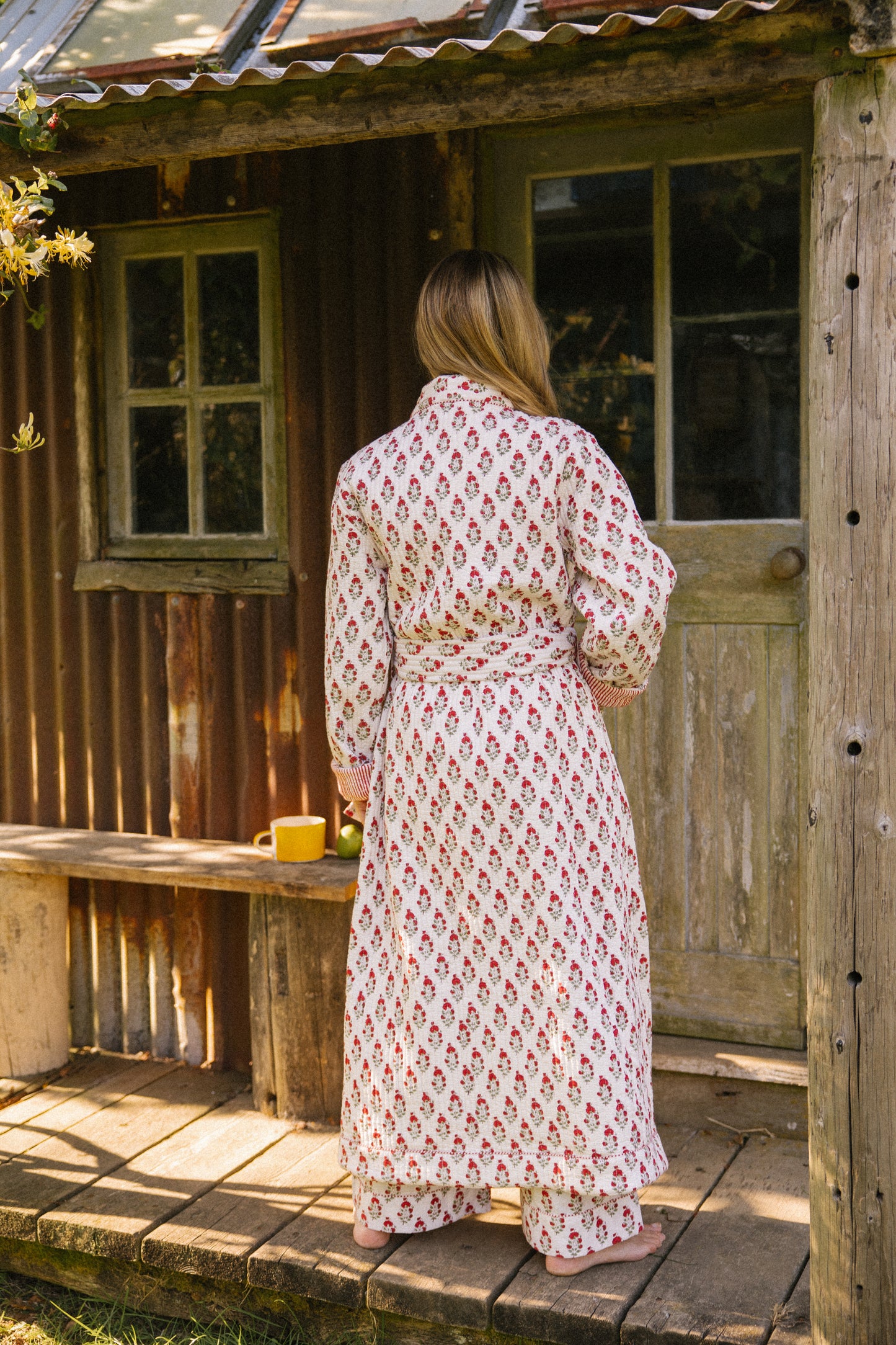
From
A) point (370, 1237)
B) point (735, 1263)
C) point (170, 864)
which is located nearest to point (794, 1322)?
point (735, 1263)

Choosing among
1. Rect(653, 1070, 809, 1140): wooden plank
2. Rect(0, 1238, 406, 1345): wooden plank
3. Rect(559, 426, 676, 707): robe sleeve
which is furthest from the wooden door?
Rect(0, 1238, 406, 1345): wooden plank

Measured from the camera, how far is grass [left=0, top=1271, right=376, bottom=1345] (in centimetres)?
322

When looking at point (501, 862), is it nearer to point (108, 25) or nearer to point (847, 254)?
point (847, 254)

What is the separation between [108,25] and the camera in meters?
3.81

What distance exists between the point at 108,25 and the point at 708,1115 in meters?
3.51

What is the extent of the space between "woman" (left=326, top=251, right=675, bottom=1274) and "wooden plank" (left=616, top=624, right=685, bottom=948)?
0.89m

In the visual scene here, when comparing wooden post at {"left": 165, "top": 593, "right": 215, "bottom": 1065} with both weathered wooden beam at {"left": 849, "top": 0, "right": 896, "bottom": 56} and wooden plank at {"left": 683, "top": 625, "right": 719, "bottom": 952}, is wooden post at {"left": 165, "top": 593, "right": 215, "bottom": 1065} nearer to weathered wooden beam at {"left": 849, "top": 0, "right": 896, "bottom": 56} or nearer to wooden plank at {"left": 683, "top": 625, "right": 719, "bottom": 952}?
wooden plank at {"left": 683, "top": 625, "right": 719, "bottom": 952}

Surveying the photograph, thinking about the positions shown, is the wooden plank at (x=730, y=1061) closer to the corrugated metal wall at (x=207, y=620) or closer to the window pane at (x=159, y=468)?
the corrugated metal wall at (x=207, y=620)

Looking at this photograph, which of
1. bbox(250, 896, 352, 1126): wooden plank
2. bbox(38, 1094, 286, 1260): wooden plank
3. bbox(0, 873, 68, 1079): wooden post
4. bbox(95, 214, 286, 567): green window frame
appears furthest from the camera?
bbox(0, 873, 68, 1079): wooden post

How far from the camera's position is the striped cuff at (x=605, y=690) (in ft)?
10.2

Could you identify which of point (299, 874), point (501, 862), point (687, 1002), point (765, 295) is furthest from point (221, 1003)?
point (765, 295)

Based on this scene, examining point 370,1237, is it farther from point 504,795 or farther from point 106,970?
point 106,970

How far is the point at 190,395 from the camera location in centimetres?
454

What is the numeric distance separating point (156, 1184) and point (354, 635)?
162 cm
